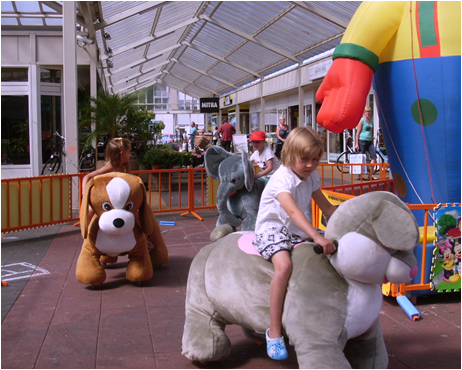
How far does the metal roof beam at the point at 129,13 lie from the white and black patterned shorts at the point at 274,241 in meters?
13.5

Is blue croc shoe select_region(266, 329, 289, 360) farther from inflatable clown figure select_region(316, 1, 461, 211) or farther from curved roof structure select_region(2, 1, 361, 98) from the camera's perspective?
curved roof structure select_region(2, 1, 361, 98)

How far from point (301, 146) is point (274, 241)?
0.62 metres

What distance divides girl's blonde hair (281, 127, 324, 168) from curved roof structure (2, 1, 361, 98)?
11091 millimetres

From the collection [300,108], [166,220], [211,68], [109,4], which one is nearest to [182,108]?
[211,68]

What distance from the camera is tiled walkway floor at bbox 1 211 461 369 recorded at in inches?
145

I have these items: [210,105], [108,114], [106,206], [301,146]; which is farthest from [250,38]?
[301,146]

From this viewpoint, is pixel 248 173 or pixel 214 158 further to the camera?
pixel 214 158

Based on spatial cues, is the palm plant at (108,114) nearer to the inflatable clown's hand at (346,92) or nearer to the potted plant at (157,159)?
the potted plant at (157,159)

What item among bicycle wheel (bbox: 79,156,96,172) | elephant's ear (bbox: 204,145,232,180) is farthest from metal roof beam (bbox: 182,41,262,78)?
elephant's ear (bbox: 204,145,232,180)

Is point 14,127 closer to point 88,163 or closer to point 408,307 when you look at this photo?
point 88,163

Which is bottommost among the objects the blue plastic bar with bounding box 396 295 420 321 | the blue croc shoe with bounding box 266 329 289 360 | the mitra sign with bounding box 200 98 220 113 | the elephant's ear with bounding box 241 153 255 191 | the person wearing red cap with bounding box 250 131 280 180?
the blue plastic bar with bounding box 396 295 420 321

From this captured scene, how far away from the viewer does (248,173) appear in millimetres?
6234

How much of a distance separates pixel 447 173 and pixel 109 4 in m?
12.9

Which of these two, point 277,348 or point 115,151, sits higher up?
point 115,151
